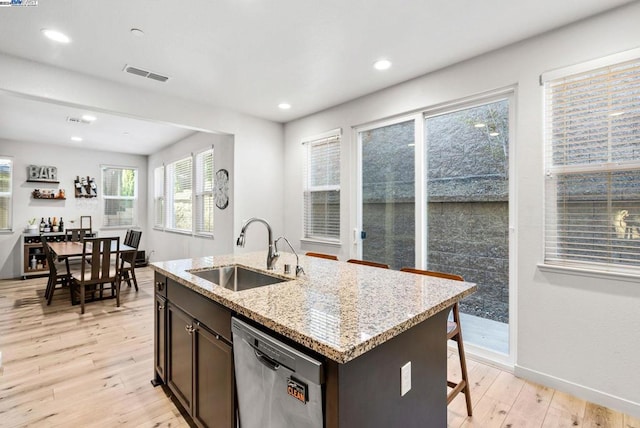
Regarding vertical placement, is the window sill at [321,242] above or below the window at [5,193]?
below

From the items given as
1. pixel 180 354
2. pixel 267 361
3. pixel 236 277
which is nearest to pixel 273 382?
pixel 267 361

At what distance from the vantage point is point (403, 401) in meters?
1.25

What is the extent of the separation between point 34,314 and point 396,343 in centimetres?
472

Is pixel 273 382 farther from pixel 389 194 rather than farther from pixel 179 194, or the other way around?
pixel 179 194

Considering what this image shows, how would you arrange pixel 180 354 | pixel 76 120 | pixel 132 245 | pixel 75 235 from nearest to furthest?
pixel 180 354 < pixel 76 120 < pixel 132 245 < pixel 75 235

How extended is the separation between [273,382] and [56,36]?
299 centimetres

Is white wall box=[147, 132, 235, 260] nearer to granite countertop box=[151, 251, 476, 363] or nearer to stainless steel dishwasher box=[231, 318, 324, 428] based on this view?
granite countertop box=[151, 251, 476, 363]

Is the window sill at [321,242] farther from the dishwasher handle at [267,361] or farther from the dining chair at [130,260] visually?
the dishwasher handle at [267,361]

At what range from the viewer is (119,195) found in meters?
7.29

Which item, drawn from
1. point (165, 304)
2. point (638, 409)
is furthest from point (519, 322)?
point (165, 304)

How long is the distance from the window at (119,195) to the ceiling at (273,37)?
15.5 ft

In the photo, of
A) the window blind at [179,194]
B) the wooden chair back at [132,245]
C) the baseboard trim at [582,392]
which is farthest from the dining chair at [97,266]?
the baseboard trim at [582,392]

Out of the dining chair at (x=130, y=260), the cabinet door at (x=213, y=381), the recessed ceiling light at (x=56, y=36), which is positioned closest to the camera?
the cabinet door at (x=213, y=381)

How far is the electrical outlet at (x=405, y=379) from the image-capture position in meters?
1.23
